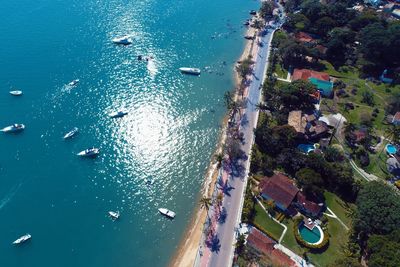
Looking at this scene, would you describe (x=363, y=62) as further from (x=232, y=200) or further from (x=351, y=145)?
(x=232, y=200)

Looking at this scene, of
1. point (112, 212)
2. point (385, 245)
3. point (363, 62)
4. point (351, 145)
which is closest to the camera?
point (385, 245)

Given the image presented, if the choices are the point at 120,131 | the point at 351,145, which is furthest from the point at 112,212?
the point at 351,145

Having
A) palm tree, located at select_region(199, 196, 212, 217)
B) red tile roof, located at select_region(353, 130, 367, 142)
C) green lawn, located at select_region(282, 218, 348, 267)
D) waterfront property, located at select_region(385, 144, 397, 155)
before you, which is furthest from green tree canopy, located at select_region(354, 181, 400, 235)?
palm tree, located at select_region(199, 196, 212, 217)

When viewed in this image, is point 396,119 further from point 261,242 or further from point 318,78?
point 261,242

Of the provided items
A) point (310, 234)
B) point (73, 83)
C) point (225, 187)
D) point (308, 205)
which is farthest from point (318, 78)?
point (73, 83)

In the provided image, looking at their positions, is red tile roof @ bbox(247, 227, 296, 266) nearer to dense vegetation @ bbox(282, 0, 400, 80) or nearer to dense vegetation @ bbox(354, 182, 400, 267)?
dense vegetation @ bbox(354, 182, 400, 267)
